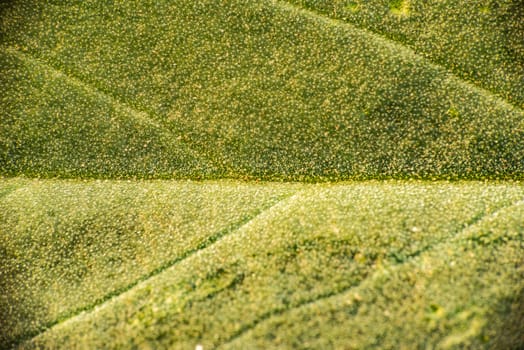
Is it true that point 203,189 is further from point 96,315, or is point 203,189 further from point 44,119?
point 44,119

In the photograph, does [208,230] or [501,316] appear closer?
[501,316]

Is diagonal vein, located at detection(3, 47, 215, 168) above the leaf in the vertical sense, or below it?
above

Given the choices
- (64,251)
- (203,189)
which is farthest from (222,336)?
(64,251)

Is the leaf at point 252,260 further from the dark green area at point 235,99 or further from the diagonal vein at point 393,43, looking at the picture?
the diagonal vein at point 393,43

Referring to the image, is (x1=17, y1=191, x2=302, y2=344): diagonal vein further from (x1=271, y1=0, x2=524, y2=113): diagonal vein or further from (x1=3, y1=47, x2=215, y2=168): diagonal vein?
(x1=271, y1=0, x2=524, y2=113): diagonal vein

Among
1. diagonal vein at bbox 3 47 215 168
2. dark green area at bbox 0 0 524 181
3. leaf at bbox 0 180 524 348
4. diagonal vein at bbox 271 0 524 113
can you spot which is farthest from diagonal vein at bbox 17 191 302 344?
diagonal vein at bbox 271 0 524 113

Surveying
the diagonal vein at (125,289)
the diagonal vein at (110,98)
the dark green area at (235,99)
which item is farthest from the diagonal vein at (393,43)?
the diagonal vein at (125,289)
